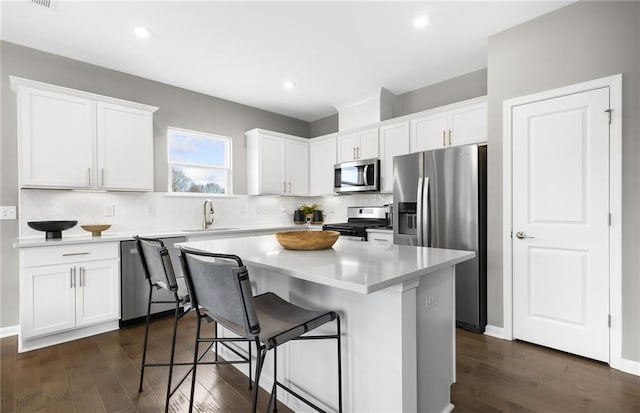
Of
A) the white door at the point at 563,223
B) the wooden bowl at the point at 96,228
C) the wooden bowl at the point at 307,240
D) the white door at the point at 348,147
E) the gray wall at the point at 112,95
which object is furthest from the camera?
the white door at the point at 348,147

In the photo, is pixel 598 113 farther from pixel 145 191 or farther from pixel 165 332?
pixel 145 191

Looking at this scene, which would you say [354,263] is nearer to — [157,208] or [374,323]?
[374,323]

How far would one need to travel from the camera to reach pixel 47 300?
2.70 m

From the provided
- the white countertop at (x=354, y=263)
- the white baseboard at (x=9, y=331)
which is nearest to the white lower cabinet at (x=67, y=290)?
the white baseboard at (x=9, y=331)

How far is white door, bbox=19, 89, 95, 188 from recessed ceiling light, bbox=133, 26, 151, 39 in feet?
2.95

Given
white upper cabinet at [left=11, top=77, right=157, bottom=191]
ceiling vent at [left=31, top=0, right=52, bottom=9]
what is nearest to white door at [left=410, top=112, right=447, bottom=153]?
white upper cabinet at [left=11, top=77, right=157, bottom=191]

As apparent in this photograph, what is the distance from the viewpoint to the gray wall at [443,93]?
3637mm

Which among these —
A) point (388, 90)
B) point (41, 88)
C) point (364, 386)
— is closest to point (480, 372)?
point (364, 386)

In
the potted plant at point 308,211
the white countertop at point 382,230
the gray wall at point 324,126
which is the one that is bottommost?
the white countertop at point 382,230

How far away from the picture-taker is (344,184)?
451cm

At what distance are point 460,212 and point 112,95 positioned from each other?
3.95 metres

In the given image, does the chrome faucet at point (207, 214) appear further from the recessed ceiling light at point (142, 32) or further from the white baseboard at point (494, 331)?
the white baseboard at point (494, 331)

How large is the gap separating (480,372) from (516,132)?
1.98 metres

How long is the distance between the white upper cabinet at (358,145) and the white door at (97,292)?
3092 mm
